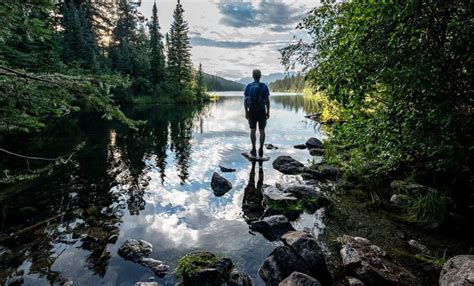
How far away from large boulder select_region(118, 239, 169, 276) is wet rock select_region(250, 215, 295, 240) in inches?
74.0

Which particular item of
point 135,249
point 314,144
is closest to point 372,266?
point 135,249

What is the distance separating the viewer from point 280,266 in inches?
149

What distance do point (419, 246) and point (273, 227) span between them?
2.45 meters

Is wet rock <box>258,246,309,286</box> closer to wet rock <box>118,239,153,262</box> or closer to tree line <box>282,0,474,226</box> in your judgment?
wet rock <box>118,239,153,262</box>

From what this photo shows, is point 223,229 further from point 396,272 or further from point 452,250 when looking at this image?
point 452,250

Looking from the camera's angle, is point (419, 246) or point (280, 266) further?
point (419, 246)

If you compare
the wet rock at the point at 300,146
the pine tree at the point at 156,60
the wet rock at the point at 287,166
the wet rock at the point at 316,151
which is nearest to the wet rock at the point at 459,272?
the wet rock at the point at 287,166

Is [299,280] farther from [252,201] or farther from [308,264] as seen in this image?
[252,201]

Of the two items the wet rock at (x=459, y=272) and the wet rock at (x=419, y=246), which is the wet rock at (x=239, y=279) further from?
the wet rock at (x=419, y=246)

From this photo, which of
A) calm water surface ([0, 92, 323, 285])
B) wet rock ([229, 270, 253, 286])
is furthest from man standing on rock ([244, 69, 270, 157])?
wet rock ([229, 270, 253, 286])

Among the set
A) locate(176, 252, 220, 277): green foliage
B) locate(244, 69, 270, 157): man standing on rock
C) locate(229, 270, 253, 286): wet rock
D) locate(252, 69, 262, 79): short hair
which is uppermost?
locate(252, 69, 262, 79): short hair

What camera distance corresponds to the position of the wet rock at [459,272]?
2967 mm

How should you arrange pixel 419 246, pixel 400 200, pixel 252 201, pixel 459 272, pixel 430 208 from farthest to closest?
pixel 252 201
pixel 400 200
pixel 430 208
pixel 419 246
pixel 459 272

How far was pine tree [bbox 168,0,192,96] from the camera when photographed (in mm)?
53531
